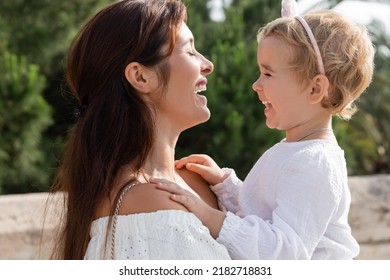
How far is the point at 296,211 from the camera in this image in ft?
7.61

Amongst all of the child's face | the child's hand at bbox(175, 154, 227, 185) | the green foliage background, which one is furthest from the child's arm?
the green foliage background

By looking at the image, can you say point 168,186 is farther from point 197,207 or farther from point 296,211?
point 296,211

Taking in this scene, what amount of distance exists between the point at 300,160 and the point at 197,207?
1.07 feet

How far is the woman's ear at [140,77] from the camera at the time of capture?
2418mm

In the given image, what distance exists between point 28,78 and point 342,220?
3.85 m

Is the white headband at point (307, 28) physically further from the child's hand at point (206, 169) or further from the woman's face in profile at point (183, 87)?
the child's hand at point (206, 169)

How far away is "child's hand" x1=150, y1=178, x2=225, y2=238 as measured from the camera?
2.31m

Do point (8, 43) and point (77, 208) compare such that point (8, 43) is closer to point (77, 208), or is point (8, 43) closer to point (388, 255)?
point (388, 255)

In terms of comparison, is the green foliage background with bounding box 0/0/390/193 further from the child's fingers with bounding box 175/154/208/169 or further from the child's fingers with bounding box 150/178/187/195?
the child's fingers with bounding box 150/178/187/195

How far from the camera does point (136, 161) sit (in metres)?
2.40

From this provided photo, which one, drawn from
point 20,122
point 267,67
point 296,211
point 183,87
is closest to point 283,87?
point 267,67

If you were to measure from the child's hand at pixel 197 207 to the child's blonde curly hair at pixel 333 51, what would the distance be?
1.68ft
